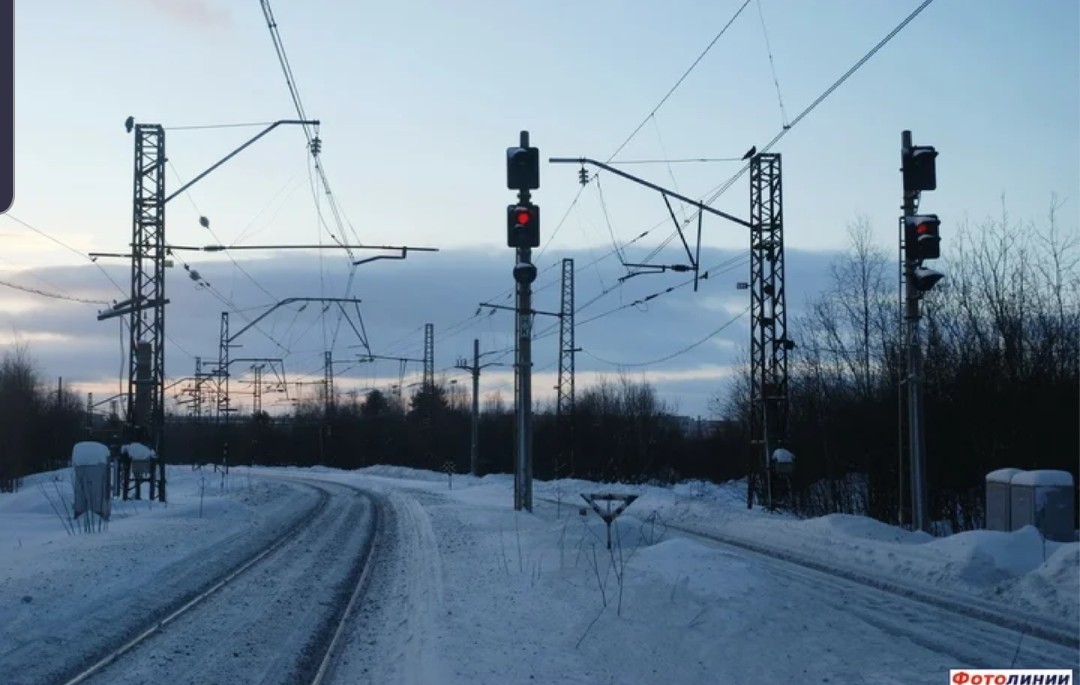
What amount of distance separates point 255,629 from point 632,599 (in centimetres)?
469

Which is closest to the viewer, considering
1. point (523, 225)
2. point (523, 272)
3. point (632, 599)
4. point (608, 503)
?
point (632, 599)

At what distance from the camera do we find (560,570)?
18.7 m

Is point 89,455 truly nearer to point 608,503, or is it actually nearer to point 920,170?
point 608,503

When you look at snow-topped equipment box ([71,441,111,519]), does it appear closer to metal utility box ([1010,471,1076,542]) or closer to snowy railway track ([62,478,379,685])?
snowy railway track ([62,478,379,685])

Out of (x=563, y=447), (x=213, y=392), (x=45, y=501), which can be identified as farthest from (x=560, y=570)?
(x=213, y=392)

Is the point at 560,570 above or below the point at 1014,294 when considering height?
below

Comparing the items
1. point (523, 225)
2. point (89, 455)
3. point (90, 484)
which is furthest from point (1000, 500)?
point (89, 455)

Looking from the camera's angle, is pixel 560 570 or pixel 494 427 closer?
pixel 560 570

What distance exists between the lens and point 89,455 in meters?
30.7

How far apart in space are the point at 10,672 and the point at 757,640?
7593mm

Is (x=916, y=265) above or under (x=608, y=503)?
above

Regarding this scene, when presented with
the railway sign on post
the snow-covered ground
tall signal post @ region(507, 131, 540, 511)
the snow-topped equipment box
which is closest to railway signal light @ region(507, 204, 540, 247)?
tall signal post @ region(507, 131, 540, 511)

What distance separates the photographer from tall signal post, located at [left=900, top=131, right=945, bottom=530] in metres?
23.2

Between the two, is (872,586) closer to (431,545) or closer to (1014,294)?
(431,545)
